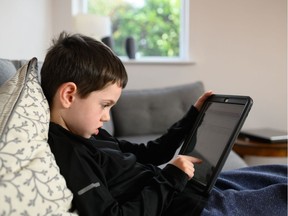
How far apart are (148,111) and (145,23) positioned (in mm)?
922

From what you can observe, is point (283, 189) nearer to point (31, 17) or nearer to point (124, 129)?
point (124, 129)

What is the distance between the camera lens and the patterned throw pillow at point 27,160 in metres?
0.54

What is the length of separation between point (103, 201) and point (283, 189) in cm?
46

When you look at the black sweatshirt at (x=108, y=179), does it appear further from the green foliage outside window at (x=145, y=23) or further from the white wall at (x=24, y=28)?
the green foliage outside window at (x=145, y=23)

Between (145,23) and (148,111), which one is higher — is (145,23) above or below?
above

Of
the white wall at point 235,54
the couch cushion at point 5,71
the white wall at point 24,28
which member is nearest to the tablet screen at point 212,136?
the couch cushion at point 5,71

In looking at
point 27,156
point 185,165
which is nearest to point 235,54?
point 185,165

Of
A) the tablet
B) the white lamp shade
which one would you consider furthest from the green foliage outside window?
the tablet

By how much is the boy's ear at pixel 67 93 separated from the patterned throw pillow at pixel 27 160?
0.06 m

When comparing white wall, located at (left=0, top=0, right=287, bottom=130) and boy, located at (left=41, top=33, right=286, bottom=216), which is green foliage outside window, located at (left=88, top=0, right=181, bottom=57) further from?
boy, located at (left=41, top=33, right=286, bottom=216)

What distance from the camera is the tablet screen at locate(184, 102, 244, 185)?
0.83m

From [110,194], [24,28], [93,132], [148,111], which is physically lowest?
[148,111]

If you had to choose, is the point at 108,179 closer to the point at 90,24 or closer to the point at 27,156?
the point at 27,156

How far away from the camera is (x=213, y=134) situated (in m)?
0.91
